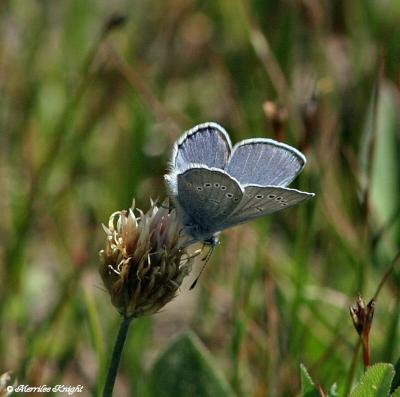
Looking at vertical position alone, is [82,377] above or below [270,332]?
below

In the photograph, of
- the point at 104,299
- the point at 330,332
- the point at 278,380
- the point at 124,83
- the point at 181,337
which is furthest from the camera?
the point at 124,83

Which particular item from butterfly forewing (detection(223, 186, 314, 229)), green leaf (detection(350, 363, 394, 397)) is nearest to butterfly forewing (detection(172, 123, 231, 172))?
butterfly forewing (detection(223, 186, 314, 229))

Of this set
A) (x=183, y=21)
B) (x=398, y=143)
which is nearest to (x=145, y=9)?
(x=183, y=21)

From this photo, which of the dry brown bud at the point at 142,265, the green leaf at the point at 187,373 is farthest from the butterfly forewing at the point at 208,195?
the green leaf at the point at 187,373

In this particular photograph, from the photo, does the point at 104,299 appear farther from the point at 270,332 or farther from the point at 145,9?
the point at 145,9

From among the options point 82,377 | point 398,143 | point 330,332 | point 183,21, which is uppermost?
point 183,21

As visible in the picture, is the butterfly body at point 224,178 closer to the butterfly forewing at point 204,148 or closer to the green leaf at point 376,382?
the butterfly forewing at point 204,148

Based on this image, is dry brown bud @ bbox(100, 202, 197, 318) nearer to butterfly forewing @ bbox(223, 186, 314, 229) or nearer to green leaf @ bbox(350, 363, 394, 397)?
butterfly forewing @ bbox(223, 186, 314, 229)
